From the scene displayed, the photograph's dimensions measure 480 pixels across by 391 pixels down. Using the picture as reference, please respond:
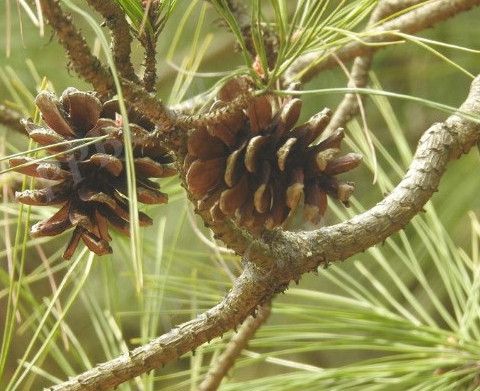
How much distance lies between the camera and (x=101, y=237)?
0.44m

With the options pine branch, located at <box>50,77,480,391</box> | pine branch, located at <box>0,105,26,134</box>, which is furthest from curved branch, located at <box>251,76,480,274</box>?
pine branch, located at <box>0,105,26,134</box>

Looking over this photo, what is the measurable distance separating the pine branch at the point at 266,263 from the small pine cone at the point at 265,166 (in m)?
0.02

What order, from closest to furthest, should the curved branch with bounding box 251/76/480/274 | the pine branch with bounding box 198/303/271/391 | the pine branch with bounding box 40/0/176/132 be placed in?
the pine branch with bounding box 40/0/176/132, the curved branch with bounding box 251/76/480/274, the pine branch with bounding box 198/303/271/391

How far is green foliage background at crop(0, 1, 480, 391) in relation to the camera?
0.65 metres

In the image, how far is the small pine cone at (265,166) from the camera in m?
0.42

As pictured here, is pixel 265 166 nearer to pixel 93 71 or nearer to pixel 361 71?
pixel 93 71

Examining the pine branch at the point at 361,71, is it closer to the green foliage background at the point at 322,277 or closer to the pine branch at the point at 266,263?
the green foliage background at the point at 322,277

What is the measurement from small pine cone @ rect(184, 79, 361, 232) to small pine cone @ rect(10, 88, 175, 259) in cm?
3

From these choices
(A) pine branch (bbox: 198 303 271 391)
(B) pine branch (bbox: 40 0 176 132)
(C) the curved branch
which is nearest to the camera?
(B) pine branch (bbox: 40 0 176 132)

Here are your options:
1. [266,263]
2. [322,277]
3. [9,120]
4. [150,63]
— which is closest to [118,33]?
[150,63]

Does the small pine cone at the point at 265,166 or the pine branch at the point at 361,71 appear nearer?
the small pine cone at the point at 265,166

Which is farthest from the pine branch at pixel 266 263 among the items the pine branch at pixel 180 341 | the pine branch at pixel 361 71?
the pine branch at pixel 361 71

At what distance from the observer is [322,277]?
53.3 inches

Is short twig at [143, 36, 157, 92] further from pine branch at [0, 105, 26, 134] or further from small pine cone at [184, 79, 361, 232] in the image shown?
pine branch at [0, 105, 26, 134]
